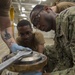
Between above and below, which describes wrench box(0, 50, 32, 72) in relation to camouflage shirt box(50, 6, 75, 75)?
below

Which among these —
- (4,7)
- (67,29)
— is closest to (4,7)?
(4,7)

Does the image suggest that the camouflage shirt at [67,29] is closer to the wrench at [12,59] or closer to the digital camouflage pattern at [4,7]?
the wrench at [12,59]

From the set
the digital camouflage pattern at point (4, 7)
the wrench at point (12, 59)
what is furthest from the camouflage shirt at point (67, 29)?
the digital camouflage pattern at point (4, 7)

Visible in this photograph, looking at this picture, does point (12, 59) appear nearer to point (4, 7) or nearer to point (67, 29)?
point (67, 29)

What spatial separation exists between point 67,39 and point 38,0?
962 centimetres

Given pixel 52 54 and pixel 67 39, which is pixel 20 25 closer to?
pixel 52 54

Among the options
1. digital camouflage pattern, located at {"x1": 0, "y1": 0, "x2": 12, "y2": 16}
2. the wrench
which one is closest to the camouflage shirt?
the wrench

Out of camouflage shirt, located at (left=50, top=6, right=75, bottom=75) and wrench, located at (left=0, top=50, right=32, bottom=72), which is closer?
wrench, located at (left=0, top=50, right=32, bottom=72)

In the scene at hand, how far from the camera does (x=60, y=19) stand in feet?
6.30

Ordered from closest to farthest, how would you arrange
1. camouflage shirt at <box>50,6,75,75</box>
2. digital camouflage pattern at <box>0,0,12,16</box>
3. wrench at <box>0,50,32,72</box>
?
wrench at <box>0,50,32,72</box> < camouflage shirt at <box>50,6,75,75</box> < digital camouflage pattern at <box>0,0,12,16</box>

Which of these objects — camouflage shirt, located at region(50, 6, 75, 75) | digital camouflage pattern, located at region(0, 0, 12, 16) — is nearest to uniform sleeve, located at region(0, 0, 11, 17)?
digital camouflage pattern, located at region(0, 0, 12, 16)

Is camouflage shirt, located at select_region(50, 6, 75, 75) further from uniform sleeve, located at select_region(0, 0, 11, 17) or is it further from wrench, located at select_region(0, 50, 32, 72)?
uniform sleeve, located at select_region(0, 0, 11, 17)

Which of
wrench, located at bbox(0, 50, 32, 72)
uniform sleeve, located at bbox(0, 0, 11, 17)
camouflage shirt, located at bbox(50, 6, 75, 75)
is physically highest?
uniform sleeve, located at bbox(0, 0, 11, 17)

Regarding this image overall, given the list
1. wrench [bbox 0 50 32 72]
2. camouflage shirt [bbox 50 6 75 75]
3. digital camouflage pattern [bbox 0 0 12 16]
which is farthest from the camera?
digital camouflage pattern [bbox 0 0 12 16]
